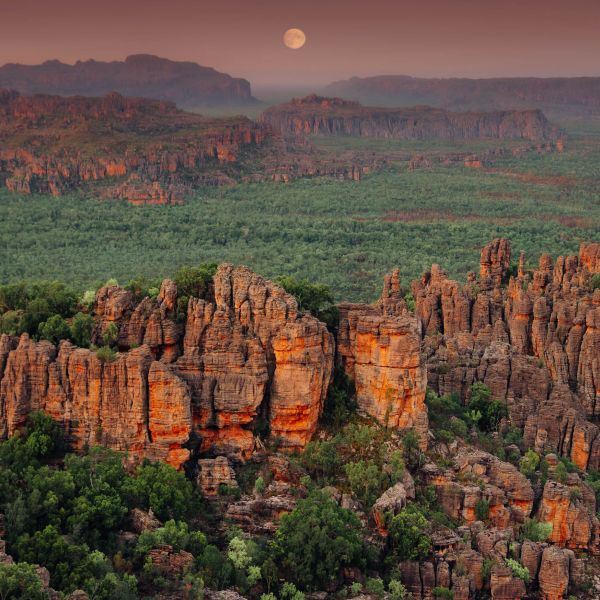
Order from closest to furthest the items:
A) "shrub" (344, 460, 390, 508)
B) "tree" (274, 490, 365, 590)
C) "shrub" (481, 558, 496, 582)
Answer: "tree" (274, 490, 365, 590) → "shrub" (481, 558, 496, 582) → "shrub" (344, 460, 390, 508)

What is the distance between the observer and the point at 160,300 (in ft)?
114

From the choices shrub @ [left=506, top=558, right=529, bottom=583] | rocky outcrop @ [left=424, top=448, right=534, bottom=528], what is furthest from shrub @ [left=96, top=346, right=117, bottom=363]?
shrub @ [left=506, top=558, right=529, bottom=583]

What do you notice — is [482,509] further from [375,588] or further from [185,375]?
[185,375]

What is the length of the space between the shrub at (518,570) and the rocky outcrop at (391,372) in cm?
595

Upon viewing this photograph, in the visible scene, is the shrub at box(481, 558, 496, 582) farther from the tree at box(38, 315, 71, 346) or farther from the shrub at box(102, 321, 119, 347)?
the tree at box(38, 315, 71, 346)

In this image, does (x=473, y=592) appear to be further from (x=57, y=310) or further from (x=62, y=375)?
(x=57, y=310)

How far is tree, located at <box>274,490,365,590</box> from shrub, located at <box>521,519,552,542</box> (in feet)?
23.8

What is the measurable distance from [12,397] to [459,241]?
9741cm

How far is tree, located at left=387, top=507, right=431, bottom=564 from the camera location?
29.0 meters

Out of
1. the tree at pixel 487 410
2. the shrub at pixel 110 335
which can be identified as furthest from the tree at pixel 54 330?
the tree at pixel 487 410

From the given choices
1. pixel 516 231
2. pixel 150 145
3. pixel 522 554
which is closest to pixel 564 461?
pixel 522 554

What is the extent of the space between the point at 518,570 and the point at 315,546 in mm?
7498

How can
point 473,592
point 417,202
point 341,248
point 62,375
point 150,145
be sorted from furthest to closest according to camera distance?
point 150,145, point 417,202, point 341,248, point 62,375, point 473,592

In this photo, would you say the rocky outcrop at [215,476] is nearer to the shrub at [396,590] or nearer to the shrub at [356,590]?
the shrub at [356,590]
